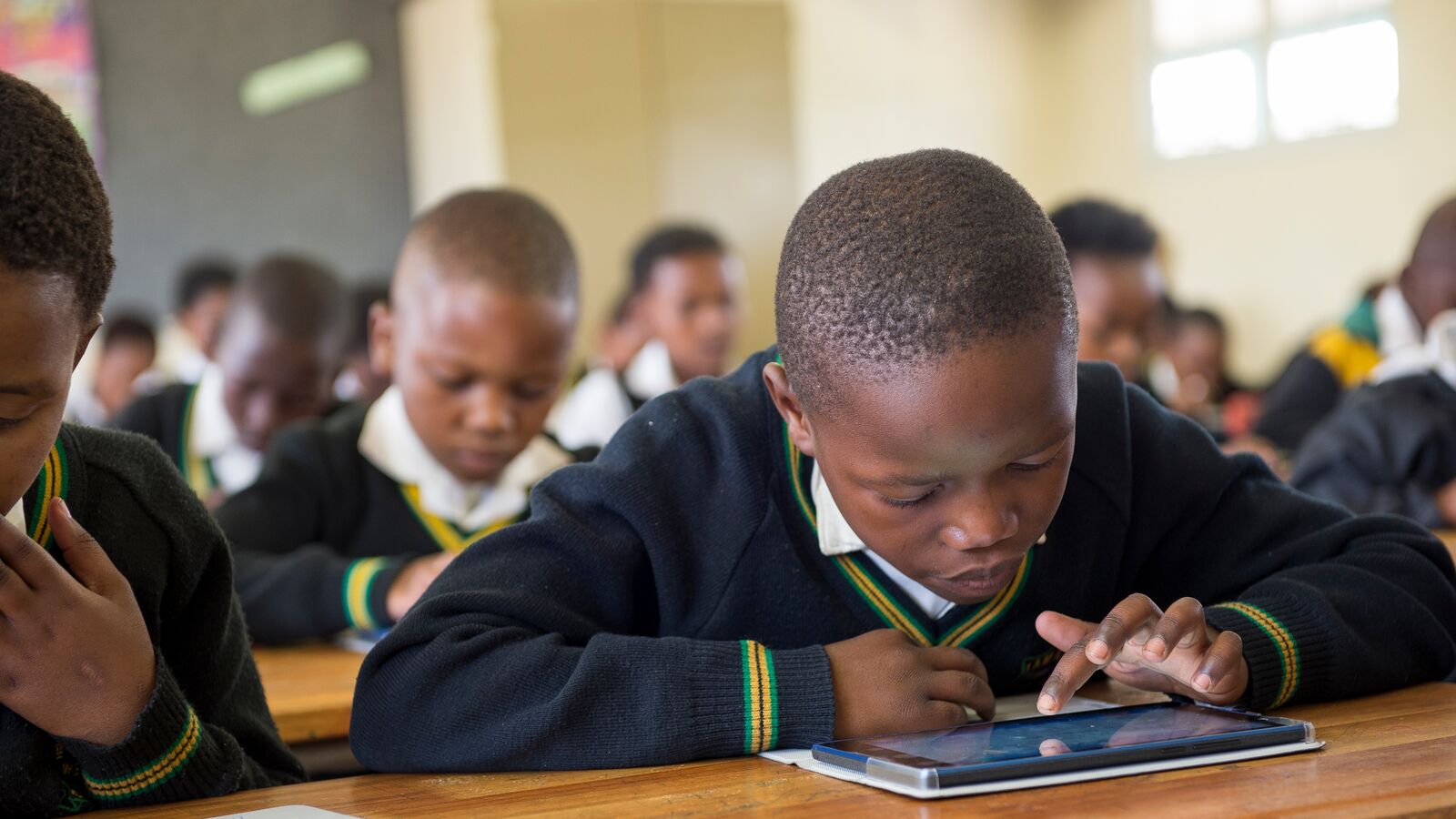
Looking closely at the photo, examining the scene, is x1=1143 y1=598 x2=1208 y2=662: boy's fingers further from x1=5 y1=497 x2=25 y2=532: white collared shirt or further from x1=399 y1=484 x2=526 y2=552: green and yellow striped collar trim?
x1=399 y1=484 x2=526 y2=552: green and yellow striped collar trim

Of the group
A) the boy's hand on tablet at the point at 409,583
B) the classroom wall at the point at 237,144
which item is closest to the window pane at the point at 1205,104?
the classroom wall at the point at 237,144

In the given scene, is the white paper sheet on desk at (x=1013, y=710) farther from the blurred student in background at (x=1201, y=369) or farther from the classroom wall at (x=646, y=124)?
the classroom wall at (x=646, y=124)

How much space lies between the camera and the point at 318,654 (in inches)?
77.3

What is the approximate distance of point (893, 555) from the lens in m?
1.18

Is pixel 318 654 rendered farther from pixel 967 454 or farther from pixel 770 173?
pixel 770 173

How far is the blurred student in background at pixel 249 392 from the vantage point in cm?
314

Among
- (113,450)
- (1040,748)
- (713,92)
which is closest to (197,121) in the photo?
(713,92)

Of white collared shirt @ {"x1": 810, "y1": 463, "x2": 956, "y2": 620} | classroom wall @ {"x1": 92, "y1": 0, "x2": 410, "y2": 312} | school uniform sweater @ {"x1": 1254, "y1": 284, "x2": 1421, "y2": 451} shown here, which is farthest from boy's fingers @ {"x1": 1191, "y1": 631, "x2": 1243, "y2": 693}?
classroom wall @ {"x1": 92, "y1": 0, "x2": 410, "y2": 312}

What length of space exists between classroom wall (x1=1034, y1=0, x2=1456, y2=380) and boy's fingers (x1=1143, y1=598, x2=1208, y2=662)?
6841 mm

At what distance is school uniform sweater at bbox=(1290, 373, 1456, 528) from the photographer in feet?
9.12

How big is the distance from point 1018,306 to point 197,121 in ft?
21.9

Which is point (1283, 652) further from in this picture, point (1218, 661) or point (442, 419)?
point (442, 419)

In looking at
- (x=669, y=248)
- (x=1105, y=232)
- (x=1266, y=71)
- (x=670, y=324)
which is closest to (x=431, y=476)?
(x=1105, y=232)

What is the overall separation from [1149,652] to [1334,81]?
7652 millimetres
